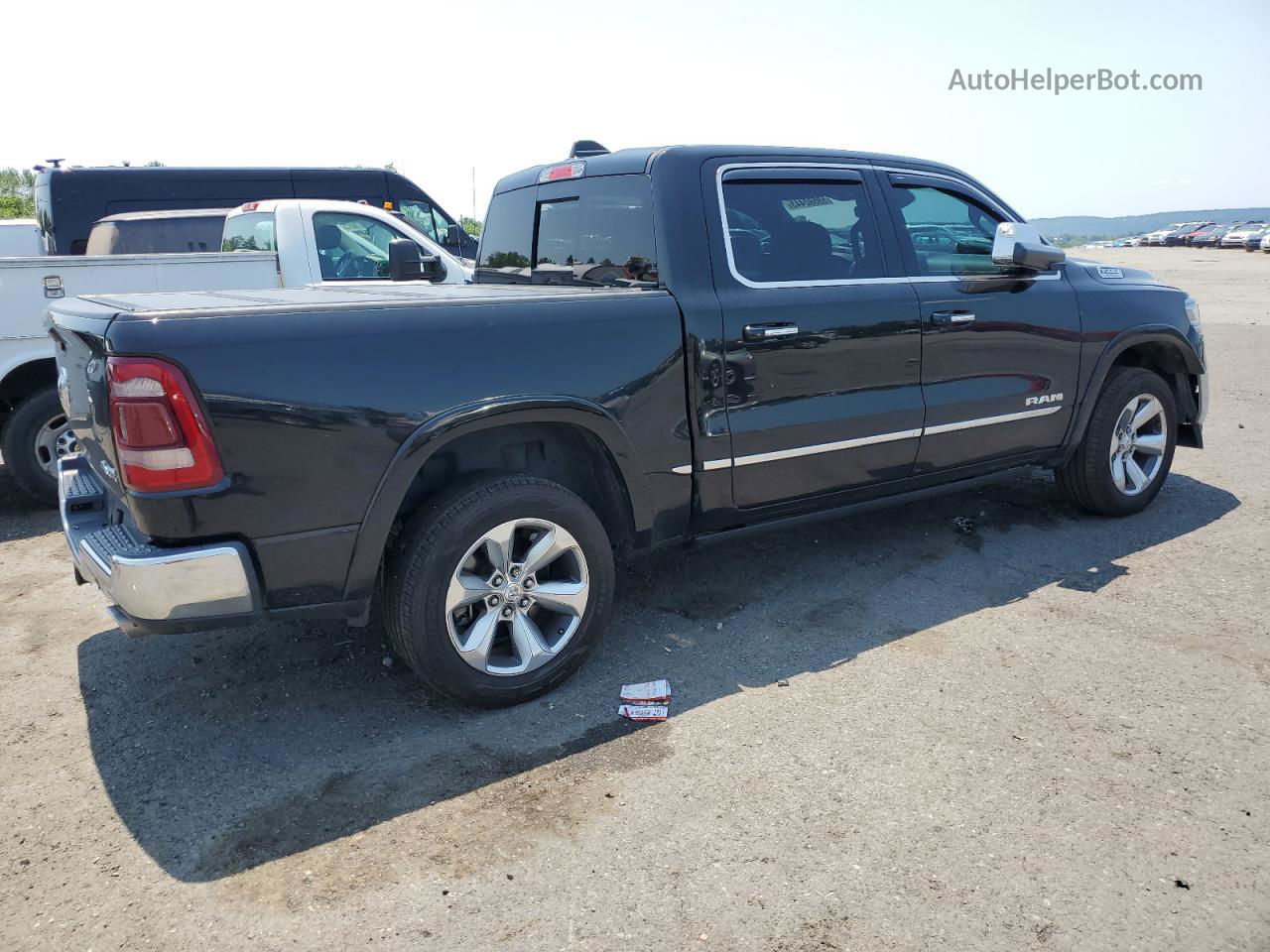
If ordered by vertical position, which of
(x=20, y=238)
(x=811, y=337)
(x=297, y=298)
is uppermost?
(x=20, y=238)

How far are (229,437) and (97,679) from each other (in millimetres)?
1619

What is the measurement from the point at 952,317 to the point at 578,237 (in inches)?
68.1

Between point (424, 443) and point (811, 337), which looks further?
point (811, 337)

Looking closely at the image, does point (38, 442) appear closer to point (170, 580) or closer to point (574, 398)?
point (170, 580)

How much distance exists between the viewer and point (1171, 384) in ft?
18.4

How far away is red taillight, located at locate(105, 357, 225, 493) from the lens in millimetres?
2699

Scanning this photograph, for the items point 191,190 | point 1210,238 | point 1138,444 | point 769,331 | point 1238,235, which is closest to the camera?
point 769,331

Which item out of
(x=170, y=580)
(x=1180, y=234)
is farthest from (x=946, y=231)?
(x=1180, y=234)

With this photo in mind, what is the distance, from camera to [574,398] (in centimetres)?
335

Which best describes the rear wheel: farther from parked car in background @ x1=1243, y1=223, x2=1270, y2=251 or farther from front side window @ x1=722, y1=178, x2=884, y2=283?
parked car in background @ x1=1243, y1=223, x2=1270, y2=251

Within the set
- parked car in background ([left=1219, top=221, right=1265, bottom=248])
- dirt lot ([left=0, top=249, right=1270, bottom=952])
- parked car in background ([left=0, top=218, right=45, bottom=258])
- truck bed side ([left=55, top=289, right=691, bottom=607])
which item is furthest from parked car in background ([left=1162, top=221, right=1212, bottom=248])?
truck bed side ([left=55, top=289, right=691, bottom=607])

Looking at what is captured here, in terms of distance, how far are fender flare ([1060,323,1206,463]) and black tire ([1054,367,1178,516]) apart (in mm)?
67

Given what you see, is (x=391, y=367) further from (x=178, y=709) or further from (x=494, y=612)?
(x=178, y=709)

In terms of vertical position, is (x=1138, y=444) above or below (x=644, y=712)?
above
